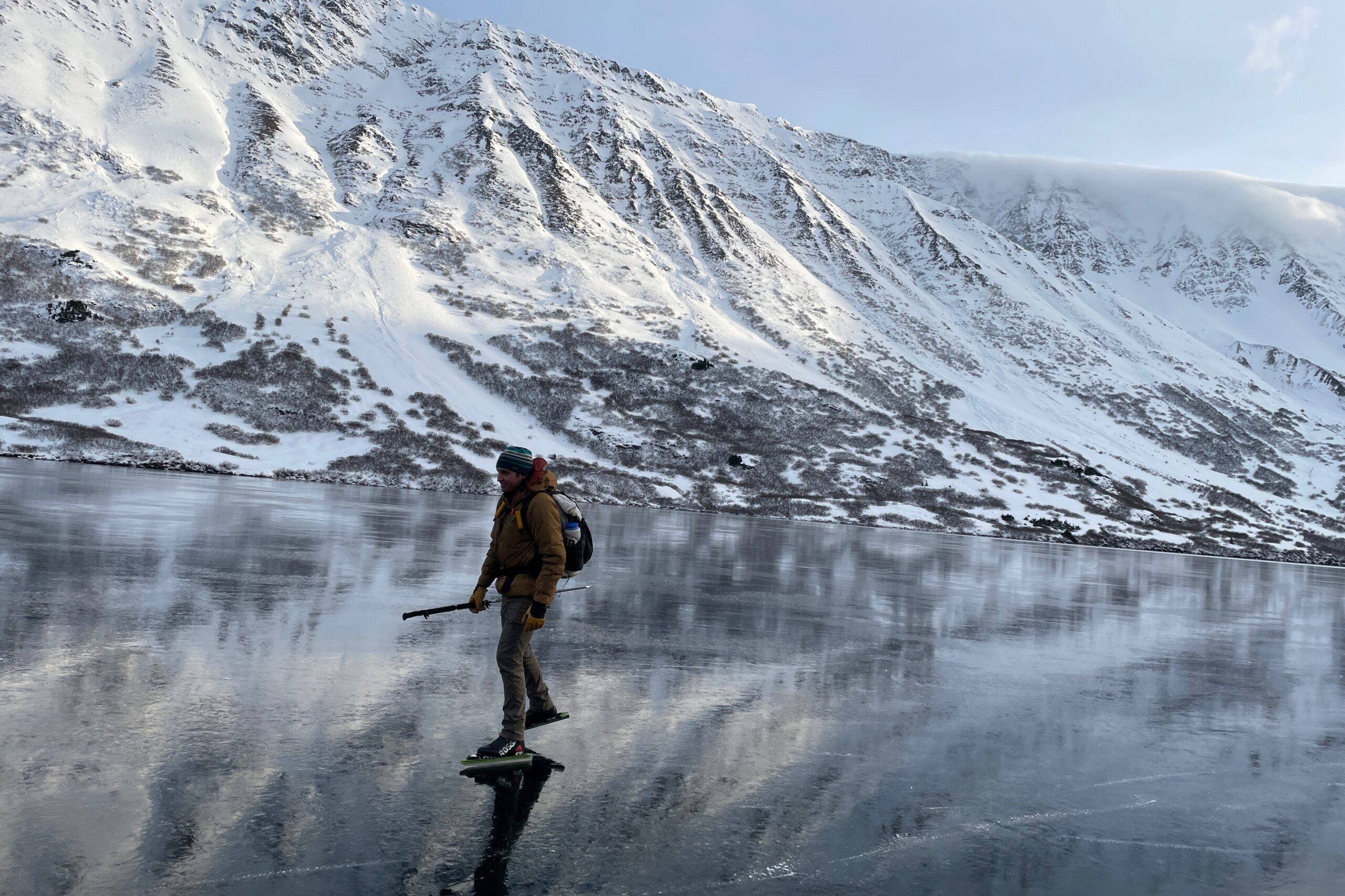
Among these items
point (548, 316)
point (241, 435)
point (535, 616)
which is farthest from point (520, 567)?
point (548, 316)

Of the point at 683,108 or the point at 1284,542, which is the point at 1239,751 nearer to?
the point at 1284,542

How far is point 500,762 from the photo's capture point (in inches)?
255

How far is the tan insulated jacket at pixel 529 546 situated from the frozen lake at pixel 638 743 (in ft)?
4.33

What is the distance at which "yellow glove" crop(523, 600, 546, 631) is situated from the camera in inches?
263

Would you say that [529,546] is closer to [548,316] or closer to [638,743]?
[638,743]

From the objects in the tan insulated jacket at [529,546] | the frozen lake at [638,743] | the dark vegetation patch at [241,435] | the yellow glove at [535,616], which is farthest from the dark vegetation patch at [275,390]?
the yellow glove at [535,616]

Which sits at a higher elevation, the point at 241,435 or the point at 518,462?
the point at 241,435

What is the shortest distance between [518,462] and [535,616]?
1181 millimetres

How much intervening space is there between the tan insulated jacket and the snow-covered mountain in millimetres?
50946

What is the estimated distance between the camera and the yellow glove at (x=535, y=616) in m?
6.69

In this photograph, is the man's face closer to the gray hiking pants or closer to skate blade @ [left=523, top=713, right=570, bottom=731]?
the gray hiking pants

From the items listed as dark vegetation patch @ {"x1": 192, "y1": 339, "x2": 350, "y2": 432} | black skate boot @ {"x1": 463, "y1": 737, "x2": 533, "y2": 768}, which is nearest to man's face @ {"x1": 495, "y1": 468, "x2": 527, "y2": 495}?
black skate boot @ {"x1": 463, "y1": 737, "x2": 533, "y2": 768}

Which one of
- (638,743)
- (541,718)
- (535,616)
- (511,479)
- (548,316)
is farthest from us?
(548,316)

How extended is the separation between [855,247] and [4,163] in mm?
105162
